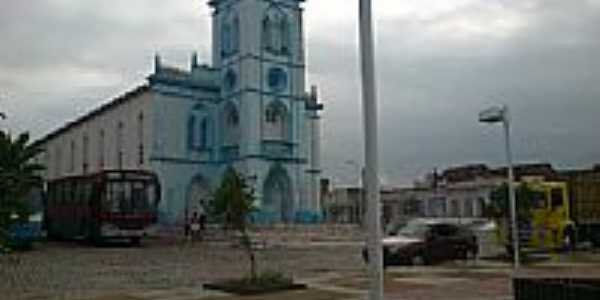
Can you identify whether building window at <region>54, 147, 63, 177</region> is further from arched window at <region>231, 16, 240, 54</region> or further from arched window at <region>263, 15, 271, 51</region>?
arched window at <region>263, 15, 271, 51</region>

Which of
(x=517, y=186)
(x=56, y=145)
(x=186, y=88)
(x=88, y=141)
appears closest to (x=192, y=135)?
(x=186, y=88)

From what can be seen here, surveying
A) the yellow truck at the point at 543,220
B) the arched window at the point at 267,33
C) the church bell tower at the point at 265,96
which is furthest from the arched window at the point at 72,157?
the yellow truck at the point at 543,220

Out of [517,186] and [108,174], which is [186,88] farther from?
[517,186]

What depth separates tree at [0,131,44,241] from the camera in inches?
428

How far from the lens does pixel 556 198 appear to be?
30500 mm

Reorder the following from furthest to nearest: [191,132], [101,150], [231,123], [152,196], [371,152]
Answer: [101,150] → [191,132] → [231,123] → [152,196] → [371,152]

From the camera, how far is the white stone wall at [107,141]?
203 ft

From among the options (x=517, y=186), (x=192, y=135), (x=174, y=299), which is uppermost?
(x=192, y=135)

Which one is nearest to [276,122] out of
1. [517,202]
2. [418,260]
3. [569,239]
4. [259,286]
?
[569,239]

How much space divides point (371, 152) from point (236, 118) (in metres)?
53.2

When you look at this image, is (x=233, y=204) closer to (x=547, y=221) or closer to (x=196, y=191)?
(x=547, y=221)

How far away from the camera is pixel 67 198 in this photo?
4025 centimetres

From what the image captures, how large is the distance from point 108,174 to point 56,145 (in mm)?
52866

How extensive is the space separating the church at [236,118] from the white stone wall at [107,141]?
0.59ft
